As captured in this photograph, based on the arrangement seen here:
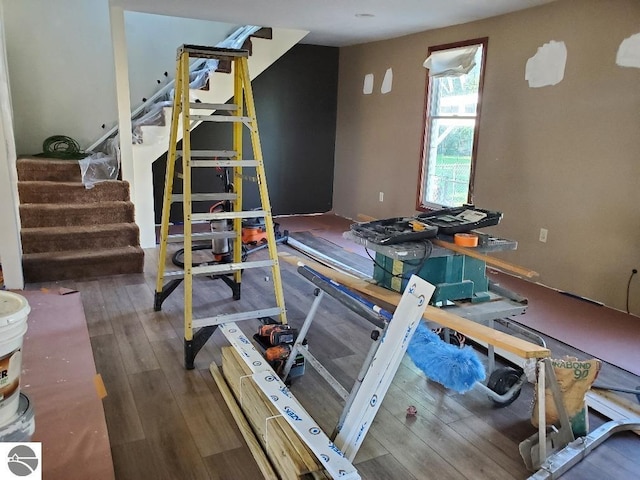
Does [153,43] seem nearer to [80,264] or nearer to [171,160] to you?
[80,264]

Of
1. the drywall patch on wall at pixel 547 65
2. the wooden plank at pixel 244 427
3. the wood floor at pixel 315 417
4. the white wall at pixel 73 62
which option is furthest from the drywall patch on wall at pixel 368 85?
the wooden plank at pixel 244 427

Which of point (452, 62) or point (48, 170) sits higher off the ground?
point (452, 62)

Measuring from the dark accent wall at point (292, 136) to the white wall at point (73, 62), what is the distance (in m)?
0.92

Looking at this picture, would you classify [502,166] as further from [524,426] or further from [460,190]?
[524,426]

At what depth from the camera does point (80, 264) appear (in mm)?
4211

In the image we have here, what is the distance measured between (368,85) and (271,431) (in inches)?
210

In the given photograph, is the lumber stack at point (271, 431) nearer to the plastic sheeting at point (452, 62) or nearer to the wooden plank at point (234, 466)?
the wooden plank at point (234, 466)

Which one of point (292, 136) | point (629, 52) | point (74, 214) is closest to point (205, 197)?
point (74, 214)

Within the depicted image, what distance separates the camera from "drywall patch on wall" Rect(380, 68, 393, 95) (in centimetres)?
606

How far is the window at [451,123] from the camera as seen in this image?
494 centimetres

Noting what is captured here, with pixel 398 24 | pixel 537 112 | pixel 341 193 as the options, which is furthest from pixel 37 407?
pixel 341 193

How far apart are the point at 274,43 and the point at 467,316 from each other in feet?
14.1

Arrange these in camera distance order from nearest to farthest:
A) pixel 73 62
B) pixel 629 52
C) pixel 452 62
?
pixel 629 52
pixel 452 62
pixel 73 62

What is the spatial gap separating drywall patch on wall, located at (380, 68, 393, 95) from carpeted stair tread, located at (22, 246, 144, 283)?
139 inches
